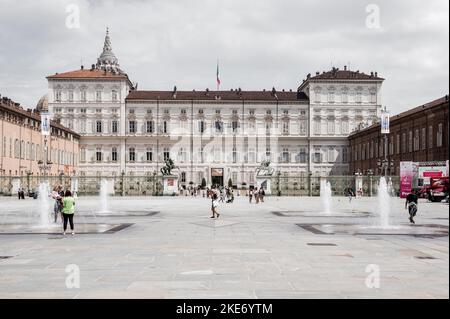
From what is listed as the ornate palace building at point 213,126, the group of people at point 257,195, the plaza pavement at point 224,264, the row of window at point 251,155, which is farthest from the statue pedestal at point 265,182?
the plaza pavement at point 224,264

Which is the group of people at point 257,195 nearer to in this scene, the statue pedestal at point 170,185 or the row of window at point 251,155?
the statue pedestal at point 170,185

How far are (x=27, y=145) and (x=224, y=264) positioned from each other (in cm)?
5913

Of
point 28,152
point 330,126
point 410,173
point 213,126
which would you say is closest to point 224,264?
point 410,173

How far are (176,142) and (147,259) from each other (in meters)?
79.9

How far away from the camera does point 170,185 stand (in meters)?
58.3

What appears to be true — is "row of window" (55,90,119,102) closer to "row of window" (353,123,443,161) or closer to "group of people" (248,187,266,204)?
"row of window" (353,123,443,161)

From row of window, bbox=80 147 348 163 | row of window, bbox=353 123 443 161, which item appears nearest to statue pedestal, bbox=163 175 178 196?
row of window, bbox=353 123 443 161

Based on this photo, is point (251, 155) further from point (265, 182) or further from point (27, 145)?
point (27, 145)

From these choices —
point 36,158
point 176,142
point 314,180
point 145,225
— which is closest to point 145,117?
point 176,142

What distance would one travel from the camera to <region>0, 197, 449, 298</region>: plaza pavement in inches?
298

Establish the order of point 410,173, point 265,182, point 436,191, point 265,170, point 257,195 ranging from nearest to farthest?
point 257,195
point 436,191
point 410,173
point 265,182
point 265,170

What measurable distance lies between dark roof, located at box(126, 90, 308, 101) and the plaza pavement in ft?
243

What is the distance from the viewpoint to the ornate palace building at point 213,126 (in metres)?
88.9
